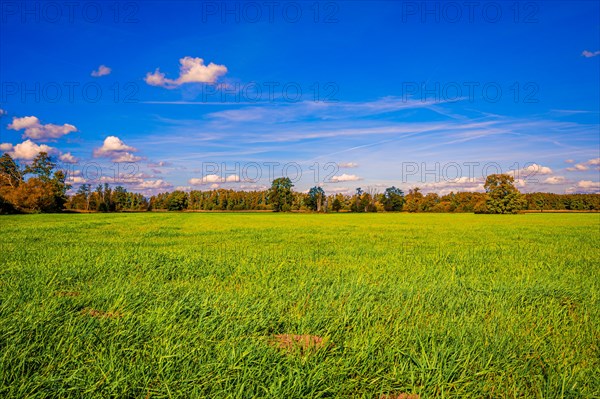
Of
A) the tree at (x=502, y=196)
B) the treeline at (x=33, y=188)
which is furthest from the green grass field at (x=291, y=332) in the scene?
the tree at (x=502, y=196)

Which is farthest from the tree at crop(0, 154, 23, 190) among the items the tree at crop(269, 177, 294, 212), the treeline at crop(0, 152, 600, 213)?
the tree at crop(269, 177, 294, 212)

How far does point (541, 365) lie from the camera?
3.43 metres

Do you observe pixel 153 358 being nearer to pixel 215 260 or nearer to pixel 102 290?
pixel 102 290

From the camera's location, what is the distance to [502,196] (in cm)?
8850

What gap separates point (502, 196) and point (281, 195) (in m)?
64.4

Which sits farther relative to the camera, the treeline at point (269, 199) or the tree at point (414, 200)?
the tree at point (414, 200)

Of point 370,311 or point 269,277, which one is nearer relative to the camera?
point 370,311

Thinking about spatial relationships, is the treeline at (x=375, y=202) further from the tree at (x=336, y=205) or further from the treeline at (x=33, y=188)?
the treeline at (x=33, y=188)

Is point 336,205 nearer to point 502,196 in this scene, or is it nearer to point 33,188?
point 502,196

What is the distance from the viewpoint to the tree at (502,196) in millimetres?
86500

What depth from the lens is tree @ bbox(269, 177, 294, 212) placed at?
112 meters

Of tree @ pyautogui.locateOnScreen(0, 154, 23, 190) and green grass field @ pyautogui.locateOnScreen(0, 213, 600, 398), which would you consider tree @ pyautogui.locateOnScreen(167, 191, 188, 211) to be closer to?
tree @ pyautogui.locateOnScreen(0, 154, 23, 190)

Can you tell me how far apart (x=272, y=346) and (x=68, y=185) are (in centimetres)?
9742

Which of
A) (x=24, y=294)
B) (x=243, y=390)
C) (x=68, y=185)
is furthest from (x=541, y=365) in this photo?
(x=68, y=185)
